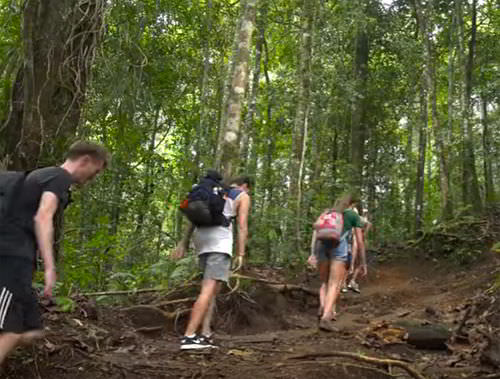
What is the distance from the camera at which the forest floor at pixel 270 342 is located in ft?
17.0

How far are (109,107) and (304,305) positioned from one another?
489 centimetres

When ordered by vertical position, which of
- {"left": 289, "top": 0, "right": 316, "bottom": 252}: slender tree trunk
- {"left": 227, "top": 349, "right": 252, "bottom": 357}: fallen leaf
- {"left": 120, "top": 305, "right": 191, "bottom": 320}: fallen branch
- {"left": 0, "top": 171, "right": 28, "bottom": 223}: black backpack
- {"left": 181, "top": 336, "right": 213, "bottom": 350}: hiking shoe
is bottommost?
{"left": 227, "top": 349, "right": 252, "bottom": 357}: fallen leaf

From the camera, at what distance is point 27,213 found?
388 centimetres

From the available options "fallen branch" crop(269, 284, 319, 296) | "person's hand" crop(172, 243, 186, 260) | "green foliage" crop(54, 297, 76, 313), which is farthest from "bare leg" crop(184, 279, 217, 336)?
"fallen branch" crop(269, 284, 319, 296)

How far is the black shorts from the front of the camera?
3750 mm

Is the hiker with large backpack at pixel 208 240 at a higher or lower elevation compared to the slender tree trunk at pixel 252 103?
lower

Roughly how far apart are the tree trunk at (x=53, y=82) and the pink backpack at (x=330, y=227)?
3.55 metres

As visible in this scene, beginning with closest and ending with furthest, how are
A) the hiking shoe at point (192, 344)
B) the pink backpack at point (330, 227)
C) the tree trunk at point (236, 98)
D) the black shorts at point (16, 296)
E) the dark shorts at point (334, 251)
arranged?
1. the black shorts at point (16, 296)
2. the hiking shoe at point (192, 344)
3. the pink backpack at point (330, 227)
4. the dark shorts at point (334, 251)
5. the tree trunk at point (236, 98)

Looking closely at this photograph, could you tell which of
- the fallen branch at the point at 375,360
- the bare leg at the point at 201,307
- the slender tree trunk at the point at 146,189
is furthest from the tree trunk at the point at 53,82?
the slender tree trunk at the point at 146,189

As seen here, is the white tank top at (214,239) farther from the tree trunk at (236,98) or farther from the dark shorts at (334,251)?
the tree trunk at (236,98)

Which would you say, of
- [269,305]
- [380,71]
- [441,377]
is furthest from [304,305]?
[380,71]

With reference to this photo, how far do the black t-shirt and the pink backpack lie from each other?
4.49m

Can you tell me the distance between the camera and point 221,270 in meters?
6.29

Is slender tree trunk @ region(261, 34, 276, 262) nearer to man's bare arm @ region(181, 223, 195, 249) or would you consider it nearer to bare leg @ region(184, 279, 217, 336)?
man's bare arm @ region(181, 223, 195, 249)
